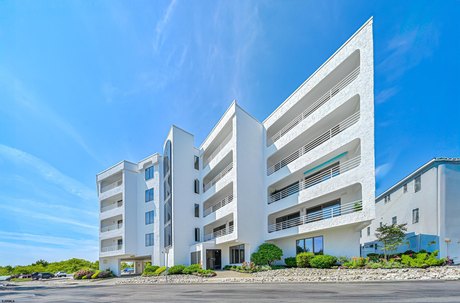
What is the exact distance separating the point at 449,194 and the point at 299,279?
14.4m

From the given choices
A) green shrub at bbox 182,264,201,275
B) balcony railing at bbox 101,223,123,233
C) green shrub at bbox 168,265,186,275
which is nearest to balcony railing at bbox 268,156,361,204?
green shrub at bbox 182,264,201,275

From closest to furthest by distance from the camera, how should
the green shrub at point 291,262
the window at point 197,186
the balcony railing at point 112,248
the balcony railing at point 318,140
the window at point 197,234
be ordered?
1. the balcony railing at point 318,140
2. the green shrub at point 291,262
3. the window at point 197,234
4. the window at point 197,186
5. the balcony railing at point 112,248

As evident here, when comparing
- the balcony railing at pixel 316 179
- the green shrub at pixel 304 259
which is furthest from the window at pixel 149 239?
the green shrub at pixel 304 259

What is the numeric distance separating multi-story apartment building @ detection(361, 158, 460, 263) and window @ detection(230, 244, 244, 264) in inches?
544

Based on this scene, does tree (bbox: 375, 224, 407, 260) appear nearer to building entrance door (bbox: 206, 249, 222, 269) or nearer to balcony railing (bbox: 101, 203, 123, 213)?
building entrance door (bbox: 206, 249, 222, 269)

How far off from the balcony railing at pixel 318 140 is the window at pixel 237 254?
25.9 feet

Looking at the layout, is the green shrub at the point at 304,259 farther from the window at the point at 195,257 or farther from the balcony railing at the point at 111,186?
the balcony railing at the point at 111,186

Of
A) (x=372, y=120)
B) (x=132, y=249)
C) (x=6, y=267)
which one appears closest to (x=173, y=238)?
(x=132, y=249)

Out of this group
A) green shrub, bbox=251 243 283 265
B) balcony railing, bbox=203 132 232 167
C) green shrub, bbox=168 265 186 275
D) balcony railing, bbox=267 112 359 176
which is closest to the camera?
balcony railing, bbox=267 112 359 176

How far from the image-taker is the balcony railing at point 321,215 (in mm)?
21480

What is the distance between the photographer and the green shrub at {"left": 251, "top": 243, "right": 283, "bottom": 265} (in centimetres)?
2544

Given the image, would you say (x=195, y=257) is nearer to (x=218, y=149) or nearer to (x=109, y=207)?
(x=218, y=149)

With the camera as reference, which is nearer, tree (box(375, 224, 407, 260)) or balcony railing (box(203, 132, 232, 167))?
tree (box(375, 224, 407, 260))

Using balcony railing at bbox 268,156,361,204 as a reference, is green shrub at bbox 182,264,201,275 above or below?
below
